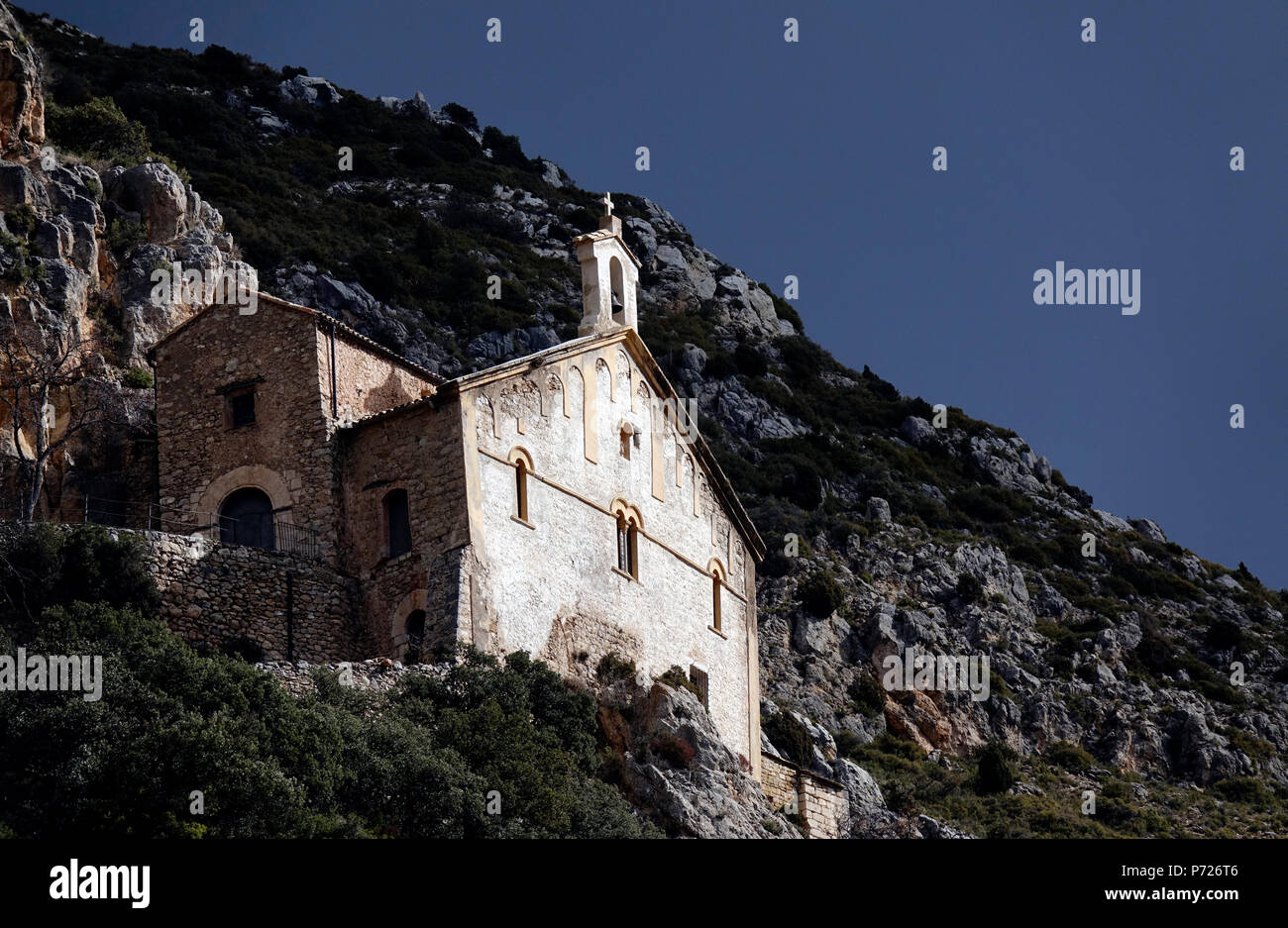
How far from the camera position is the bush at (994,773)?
180 feet

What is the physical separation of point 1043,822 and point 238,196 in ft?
140

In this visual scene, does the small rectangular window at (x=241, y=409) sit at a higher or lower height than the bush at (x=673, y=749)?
higher

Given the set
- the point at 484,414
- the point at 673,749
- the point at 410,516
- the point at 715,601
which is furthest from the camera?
the point at 715,601

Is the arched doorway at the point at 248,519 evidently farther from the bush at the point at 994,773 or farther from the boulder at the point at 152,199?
the bush at the point at 994,773

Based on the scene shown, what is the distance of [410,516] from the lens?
3788cm

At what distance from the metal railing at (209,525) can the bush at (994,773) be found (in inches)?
1004

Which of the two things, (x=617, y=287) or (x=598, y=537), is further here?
(x=617, y=287)

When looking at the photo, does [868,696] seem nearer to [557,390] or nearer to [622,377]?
[622,377]

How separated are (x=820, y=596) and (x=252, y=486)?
27.1 m

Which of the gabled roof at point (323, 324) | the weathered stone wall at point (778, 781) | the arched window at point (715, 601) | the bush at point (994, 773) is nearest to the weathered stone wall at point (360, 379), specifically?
the gabled roof at point (323, 324)

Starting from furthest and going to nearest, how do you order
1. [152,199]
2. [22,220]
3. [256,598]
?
[152,199], [22,220], [256,598]

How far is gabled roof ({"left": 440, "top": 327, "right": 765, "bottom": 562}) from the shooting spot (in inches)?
1506

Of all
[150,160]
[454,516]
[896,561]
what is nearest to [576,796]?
[454,516]

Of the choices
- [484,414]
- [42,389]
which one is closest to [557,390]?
[484,414]
